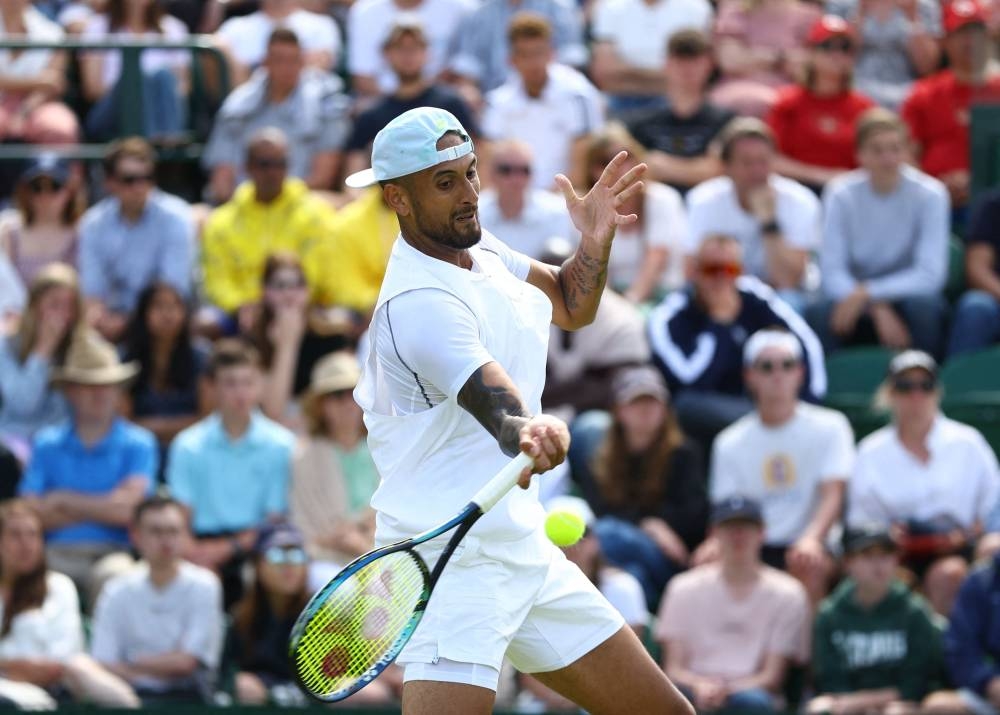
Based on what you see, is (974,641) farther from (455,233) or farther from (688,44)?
(455,233)

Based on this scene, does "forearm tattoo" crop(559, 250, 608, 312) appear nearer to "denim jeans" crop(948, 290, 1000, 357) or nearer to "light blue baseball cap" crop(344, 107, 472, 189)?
"light blue baseball cap" crop(344, 107, 472, 189)

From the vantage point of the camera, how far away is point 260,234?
10.6m

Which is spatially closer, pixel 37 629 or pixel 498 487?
pixel 498 487

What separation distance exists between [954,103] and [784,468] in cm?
330

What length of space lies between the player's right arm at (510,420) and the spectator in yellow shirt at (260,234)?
5857 millimetres

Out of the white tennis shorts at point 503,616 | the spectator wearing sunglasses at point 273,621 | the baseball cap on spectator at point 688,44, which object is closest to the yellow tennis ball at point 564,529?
the white tennis shorts at point 503,616

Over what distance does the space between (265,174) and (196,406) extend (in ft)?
4.46

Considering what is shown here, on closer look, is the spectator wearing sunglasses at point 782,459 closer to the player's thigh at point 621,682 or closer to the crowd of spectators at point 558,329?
the crowd of spectators at point 558,329

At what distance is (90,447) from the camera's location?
962 centimetres

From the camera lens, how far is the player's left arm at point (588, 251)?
5270 millimetres

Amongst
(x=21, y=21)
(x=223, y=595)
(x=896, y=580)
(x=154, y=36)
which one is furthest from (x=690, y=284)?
(x=21, y=21)

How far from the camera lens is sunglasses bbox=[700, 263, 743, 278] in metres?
9.77

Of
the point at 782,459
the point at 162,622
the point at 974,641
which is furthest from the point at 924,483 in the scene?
the point at 162,622

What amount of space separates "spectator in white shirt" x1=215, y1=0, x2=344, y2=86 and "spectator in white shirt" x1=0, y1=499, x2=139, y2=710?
4.22 meters
